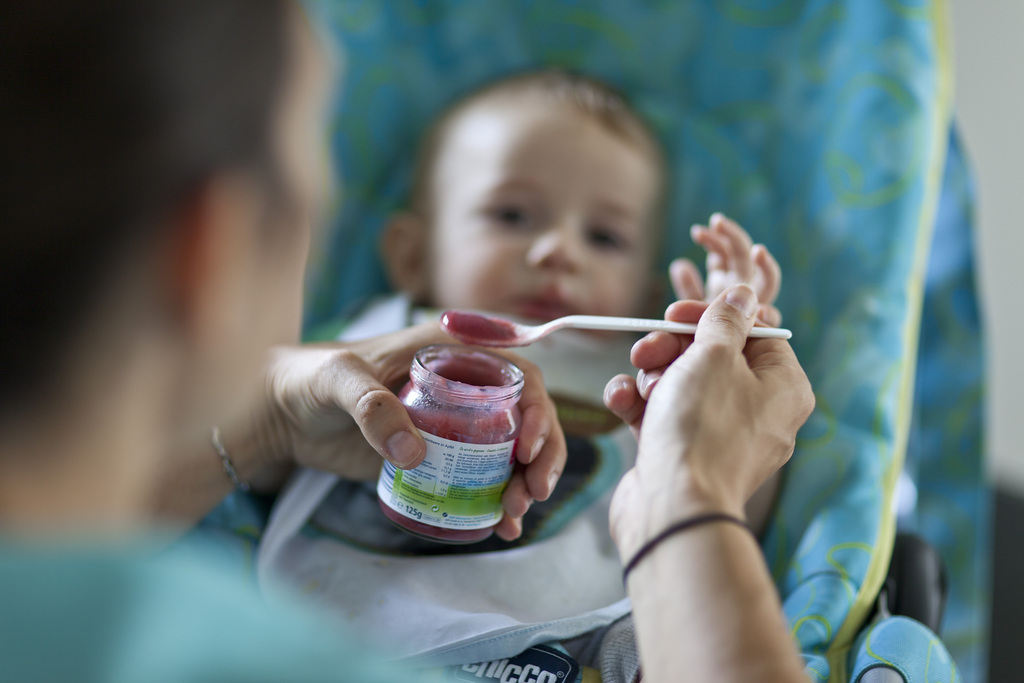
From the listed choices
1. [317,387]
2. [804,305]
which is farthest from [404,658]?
[804,305]

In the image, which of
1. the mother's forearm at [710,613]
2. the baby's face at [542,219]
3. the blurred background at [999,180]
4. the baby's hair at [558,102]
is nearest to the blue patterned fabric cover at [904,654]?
the mother's forearm at [710,613]

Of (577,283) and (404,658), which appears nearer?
(404,658)

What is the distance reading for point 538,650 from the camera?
2.31 feet

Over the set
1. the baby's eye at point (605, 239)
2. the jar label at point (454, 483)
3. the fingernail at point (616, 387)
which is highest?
the fingernail at point (616, 387)

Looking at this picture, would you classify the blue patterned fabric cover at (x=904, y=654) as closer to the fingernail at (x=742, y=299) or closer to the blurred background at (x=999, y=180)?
the fingernail at (x=742, y=299)

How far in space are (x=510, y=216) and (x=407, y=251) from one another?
24 centimetres

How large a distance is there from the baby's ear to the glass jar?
586 millimetres

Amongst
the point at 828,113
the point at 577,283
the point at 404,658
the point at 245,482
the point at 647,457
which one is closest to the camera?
the point at 647,457

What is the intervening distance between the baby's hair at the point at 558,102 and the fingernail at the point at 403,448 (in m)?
0.69

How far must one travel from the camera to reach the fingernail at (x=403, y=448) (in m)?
0.63

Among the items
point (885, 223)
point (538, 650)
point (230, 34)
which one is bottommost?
point (538, 650)

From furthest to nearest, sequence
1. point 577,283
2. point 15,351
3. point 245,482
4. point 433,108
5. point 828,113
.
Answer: point 433,108 → point 828,113 → point 577,283 → point 245,482 → point 15,351

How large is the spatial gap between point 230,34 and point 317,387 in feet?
1.14

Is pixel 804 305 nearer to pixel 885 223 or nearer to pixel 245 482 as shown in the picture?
pixel 885 223
